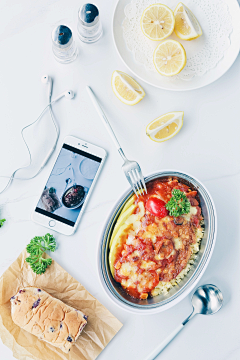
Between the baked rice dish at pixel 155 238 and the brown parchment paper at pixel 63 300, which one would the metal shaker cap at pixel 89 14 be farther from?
the brown parchment paper at pixel 63 300

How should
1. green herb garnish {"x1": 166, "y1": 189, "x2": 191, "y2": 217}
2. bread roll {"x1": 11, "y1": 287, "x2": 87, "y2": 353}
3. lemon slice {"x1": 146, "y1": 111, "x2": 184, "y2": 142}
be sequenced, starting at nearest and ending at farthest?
green herb garnish {"x1": 166, "y1": 189, "x2": 191, "y2": 217}
bread roll {"x1": 11, "y1": 287, "x2": 87, "y2": 353}
lemon slice {"x1": 146, "y1": 111, "x2": 184, "y2": 142}

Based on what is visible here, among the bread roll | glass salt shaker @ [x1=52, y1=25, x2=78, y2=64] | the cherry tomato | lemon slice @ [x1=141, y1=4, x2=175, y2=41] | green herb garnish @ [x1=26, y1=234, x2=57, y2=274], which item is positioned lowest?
the bread roll

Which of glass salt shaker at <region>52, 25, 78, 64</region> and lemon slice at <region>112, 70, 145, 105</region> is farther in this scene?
lemon slice at <region>112, 70, 145, 105</region>

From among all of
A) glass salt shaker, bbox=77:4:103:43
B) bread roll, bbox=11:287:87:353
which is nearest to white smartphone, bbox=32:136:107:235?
bread roll, bbox=11:287:87:353

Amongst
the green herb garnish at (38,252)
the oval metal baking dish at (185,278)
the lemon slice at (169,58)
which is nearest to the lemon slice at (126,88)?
the lemon slice at (169,58)

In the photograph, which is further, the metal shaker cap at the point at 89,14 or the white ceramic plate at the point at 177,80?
the white ceramic plate at the point at 177,80

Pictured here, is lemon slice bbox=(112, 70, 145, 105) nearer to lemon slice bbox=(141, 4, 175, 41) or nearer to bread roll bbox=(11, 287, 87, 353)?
lemon slice bbox=(141, 4, 175, 41)

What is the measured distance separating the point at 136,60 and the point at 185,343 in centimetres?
177

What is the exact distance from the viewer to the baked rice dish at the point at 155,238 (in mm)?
1581

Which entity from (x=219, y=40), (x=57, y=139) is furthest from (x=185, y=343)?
(x=219, y=40)

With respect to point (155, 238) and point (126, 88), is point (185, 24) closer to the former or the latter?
point (126, 88)

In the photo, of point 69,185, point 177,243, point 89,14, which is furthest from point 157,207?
point 89,14

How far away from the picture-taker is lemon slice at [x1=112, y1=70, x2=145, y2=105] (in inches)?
70.3

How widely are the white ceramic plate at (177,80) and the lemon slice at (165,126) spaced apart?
0.17 metres
